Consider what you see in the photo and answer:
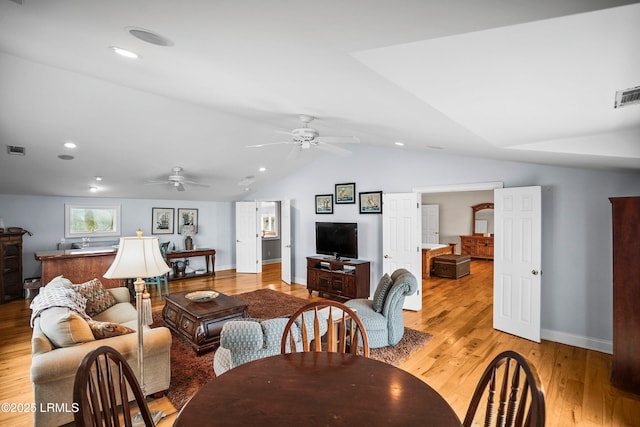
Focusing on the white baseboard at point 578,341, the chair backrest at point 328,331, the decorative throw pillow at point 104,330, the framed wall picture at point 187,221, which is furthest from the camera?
the framed wall picture at point 187,221

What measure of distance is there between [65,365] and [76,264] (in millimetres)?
4082

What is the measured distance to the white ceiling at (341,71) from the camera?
1.16 m

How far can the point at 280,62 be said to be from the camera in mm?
1870

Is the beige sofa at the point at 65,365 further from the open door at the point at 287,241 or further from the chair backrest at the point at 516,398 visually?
the open door at the point at 287,241

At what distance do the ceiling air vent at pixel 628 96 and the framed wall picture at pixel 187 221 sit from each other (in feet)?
25.9

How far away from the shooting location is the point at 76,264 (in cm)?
543

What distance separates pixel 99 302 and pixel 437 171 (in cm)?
507

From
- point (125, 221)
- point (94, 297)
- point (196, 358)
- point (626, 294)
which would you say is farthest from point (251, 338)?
point (125, 221)

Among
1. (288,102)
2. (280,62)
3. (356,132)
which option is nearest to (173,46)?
(280,62)

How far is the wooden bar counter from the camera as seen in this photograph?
520 cm

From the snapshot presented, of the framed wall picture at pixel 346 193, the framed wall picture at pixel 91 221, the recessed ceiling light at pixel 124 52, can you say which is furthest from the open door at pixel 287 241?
the recessed ceiling light at pixel 124 52

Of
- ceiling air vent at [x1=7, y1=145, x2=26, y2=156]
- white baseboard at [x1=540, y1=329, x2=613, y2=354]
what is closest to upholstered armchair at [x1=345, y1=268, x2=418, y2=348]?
white baseboard at [x1=540, y1=329, x2=613, y2=354]

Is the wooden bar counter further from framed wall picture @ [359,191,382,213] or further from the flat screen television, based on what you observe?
framed wall picture @ [359,191,382,213]

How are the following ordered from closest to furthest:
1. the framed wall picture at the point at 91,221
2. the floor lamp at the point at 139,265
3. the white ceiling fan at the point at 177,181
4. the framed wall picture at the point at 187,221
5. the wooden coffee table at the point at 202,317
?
1. the floor lamp at the point at 139,265
2. the wooden coffee table at the point at 202,317
3. the white ceiling fan at the point at 177,181
4. the framed wall picture at the point at 91,221
5. the framed wall picture at the point at 187,221
